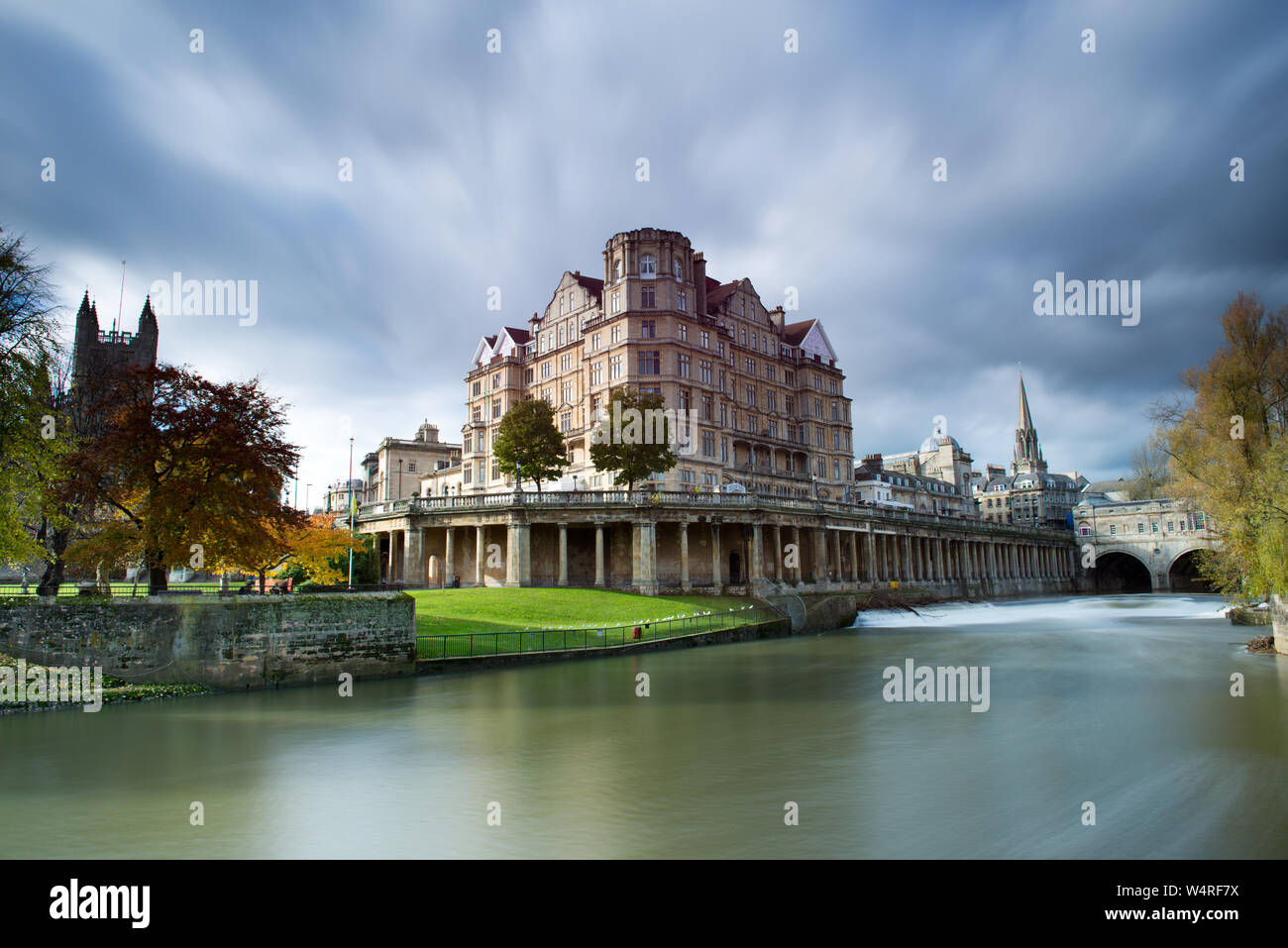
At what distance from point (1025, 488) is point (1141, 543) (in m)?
51.2

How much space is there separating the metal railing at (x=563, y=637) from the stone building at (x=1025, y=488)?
120436 millimetres

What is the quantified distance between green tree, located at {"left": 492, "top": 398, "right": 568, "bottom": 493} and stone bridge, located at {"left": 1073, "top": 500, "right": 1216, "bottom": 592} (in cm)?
8689

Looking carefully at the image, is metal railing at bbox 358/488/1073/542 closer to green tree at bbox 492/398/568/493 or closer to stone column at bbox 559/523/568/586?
stone column at bbox 559/523/568/586

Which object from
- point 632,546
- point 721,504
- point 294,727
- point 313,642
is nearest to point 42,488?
point 313,642

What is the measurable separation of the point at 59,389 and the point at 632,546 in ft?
112

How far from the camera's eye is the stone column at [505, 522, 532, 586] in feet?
158

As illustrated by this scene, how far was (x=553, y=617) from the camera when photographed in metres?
39.5

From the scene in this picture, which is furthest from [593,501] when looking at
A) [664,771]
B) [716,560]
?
[664,771]

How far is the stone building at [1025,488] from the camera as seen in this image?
498ft

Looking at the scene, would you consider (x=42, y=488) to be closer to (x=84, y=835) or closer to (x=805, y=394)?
(x=84, y=835)

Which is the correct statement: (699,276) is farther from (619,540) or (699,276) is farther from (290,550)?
(290,550)

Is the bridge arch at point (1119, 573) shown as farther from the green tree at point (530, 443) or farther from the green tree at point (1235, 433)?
the green tree at point (530, 443)

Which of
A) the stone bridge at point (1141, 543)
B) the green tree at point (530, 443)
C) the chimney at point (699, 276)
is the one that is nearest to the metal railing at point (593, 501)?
the green tree at point (530, 443)

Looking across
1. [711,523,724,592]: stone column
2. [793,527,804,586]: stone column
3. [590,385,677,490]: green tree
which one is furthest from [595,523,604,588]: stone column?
[793,527,804,586]: stone column
